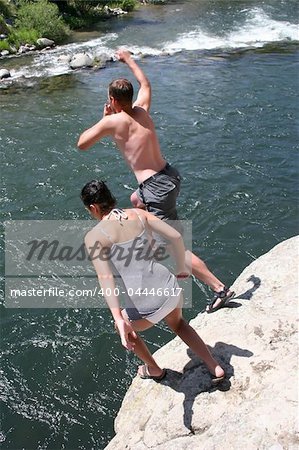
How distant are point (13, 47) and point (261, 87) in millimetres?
15570

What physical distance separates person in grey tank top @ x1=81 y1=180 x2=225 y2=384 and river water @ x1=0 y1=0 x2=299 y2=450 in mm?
2634

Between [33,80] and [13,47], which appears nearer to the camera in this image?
[33,80]

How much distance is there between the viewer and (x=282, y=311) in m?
5.70

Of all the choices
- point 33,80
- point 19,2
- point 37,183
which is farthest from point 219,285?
point 19,2

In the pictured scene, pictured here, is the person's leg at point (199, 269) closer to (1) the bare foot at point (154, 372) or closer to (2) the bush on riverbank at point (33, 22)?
(1) the bare foot at point (154, 372)

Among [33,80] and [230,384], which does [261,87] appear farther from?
[230,384]

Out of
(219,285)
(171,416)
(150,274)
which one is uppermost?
(150,274)

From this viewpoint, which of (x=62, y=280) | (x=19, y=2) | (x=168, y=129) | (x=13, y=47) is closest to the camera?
(x=62, y=280)

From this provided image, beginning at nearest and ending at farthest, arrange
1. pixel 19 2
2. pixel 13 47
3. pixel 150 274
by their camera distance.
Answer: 1. pixel 150 274
2. pixel 13 47
3. pixel 19 2

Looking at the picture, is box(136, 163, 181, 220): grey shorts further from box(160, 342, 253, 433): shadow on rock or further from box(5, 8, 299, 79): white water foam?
box(5, 8, 299, 79): white water foam

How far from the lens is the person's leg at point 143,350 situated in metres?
4.66

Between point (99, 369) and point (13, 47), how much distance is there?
2446cm

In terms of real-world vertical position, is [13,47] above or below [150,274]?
below

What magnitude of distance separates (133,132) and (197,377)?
2836 millimetres
